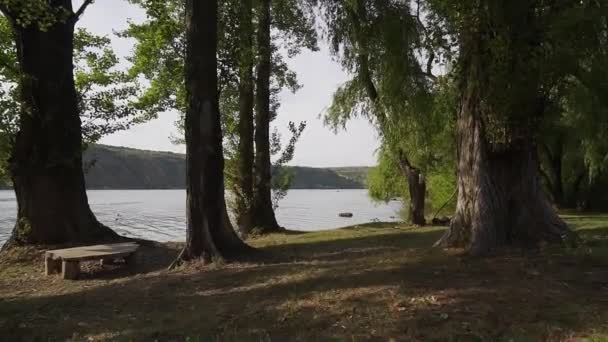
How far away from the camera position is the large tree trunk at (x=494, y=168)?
7.69 m

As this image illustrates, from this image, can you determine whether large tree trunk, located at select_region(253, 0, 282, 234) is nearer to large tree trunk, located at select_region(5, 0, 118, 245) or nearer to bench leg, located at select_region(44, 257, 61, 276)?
large tree trunk, located at select_region(5, 0, 118, 245)

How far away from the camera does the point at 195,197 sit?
9422mm

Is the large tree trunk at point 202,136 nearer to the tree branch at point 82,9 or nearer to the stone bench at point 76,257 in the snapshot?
the stone bench at point 76,257

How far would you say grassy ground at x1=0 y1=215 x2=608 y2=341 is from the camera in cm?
476

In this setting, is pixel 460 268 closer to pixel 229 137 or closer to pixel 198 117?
pixel 198 117

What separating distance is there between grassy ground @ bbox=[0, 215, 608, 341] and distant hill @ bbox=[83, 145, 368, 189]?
8630cm

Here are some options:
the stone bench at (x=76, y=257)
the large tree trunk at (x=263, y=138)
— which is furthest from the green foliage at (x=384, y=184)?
the stone bench at (x=76, y=257)

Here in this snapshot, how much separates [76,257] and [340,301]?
5.42 metres

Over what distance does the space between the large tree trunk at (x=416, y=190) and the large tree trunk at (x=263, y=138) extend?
4.52 meters

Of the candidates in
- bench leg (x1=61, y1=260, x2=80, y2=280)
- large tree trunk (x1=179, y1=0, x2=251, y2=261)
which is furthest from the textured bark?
bench leg (x1=61, y1=260, x2=80, y2=280)

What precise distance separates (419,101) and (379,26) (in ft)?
9.15

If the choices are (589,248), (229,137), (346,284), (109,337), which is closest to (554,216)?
(589,248)

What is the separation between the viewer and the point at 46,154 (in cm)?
1157

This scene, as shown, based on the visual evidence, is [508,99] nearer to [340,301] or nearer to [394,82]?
[340,301]
